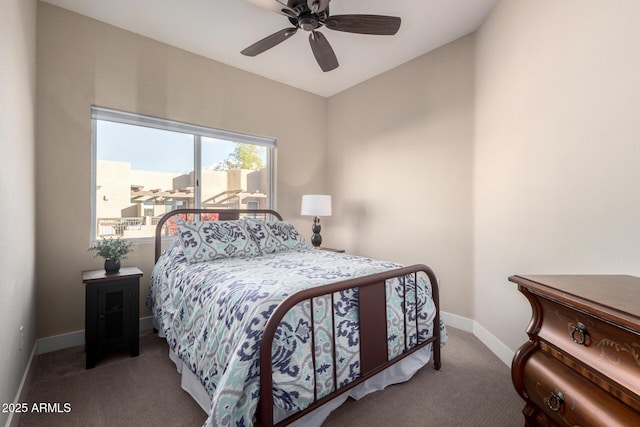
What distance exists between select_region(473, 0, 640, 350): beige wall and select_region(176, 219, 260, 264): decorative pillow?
202 cm

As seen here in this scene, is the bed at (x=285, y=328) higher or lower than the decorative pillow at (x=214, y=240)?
lower

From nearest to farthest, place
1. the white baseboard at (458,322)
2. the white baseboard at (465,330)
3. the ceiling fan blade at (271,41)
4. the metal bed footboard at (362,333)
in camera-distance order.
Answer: the metal bed footboard at (362,333) < the ceiling fan blade at (271,41) < the white baseboard at (465,330) < the white baseboard at (458,322)

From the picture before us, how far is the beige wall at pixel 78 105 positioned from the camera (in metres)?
2.34

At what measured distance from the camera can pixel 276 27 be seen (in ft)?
8.64

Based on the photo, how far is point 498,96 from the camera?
→ 2332mm

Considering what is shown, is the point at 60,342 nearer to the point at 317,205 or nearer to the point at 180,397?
the point at 180,397

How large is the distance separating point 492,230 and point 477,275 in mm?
490

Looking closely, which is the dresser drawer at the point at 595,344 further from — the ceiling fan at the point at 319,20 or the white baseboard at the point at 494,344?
the ceiling fan at the point at 319,20

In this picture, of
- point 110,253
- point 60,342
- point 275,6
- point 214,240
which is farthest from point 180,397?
point 275,6

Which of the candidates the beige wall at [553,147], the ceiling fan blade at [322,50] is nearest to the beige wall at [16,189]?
the ceiling fan blade at [322,50]

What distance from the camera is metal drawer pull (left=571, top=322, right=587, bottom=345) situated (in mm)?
927

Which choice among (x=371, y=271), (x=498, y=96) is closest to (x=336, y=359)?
(x=371, y=271)

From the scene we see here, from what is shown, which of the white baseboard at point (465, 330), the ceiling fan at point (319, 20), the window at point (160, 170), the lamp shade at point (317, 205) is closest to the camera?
the ceiling fan at point (319, 20)

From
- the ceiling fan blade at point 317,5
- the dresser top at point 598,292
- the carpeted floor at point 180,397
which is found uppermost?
the ceiling fan blade at point 317,5
